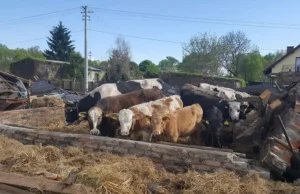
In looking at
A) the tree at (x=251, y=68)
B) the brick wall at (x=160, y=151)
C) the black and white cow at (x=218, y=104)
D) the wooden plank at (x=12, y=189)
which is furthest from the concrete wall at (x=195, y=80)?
the wooden plank at (x=12, y=189)

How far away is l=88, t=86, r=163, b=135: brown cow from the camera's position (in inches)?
348

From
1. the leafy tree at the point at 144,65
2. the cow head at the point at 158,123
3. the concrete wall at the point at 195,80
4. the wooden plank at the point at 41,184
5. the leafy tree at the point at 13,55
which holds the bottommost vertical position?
the wooden plank at the point at 41,184

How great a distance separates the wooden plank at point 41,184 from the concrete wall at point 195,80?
73.7ft

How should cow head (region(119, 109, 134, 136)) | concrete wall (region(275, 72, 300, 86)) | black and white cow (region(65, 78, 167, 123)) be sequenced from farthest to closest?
concrete wall (region(275, 72, 300, 86)) < black and white cow (region(65, 78, 167, 123)) < cow head (region(119, 109, 134, 136))

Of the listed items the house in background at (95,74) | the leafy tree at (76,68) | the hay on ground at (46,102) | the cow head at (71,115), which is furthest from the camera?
the house in background at (95,74)

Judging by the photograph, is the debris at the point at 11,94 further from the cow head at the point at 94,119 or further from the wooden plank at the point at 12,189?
the wooden plank at the point at 12,189

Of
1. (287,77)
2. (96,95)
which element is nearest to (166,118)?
(96,95)

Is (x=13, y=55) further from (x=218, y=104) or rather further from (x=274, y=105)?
(x=274, y=105)

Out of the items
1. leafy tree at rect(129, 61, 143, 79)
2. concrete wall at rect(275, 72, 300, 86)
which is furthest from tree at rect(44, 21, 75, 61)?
concrete wall at rect(275, 72, 300, 86)

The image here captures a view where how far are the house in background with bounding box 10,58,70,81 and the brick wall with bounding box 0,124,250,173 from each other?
106ft

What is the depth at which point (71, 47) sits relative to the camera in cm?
4791

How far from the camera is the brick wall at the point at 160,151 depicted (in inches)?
215

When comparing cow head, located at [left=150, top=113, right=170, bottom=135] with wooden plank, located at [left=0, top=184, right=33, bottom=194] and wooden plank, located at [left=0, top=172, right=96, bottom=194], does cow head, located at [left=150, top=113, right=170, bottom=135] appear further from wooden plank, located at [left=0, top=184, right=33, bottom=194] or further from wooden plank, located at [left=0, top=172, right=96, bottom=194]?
wooden plank, located at [left=0, top=184, right=33, bottom=194]

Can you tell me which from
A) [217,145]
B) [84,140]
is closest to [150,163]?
[84,140]
